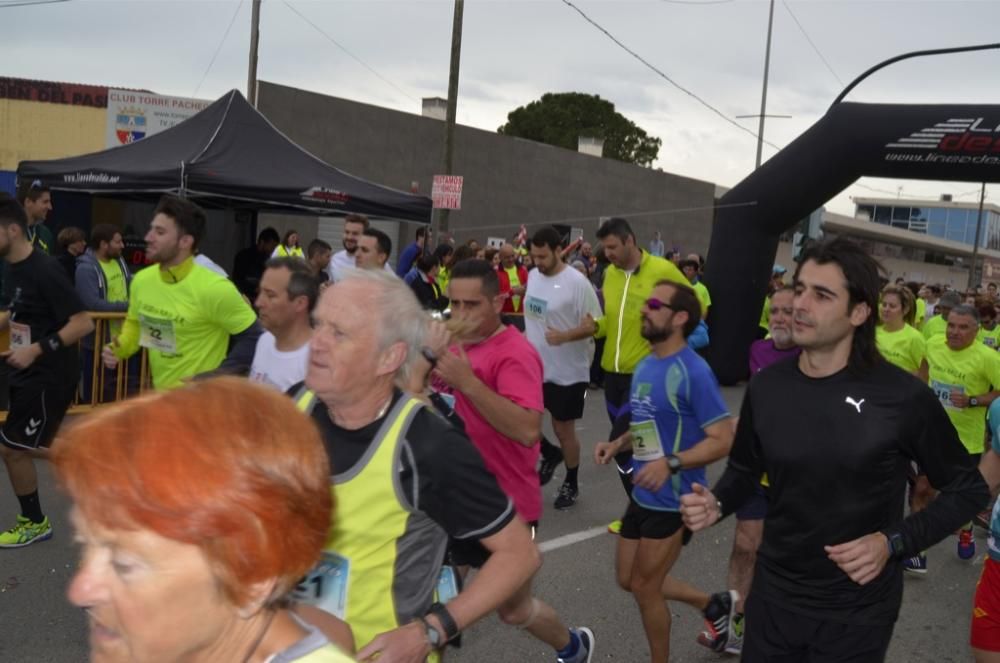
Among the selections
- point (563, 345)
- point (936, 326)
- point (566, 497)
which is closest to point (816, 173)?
point (936, 326)

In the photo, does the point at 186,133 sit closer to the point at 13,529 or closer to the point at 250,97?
the point at 13,529

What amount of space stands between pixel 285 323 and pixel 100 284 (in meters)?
5.44

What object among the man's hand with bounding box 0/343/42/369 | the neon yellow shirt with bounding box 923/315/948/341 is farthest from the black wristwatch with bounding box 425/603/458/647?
the neon yellow shirt with bounding box 923/315/948/341

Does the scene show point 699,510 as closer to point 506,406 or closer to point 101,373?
point 506,406

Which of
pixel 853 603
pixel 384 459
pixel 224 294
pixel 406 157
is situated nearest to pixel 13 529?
pixel 224 294

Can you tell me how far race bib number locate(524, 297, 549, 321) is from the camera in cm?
733

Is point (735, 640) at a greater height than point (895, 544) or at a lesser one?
lesser

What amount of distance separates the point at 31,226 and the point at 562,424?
5605 millimetres

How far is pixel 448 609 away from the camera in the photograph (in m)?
2.17

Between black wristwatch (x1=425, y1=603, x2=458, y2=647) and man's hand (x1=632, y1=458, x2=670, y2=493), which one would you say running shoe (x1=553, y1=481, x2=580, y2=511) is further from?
black wristwatch (x1=425, y1=603, x2=458, y2=647)

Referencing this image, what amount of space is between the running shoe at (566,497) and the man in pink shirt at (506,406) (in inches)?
115

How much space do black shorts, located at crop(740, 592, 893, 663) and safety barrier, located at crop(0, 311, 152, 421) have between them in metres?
6.85

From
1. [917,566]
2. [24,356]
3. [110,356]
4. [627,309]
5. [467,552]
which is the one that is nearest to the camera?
[467,552]

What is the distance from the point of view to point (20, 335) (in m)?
5.37
